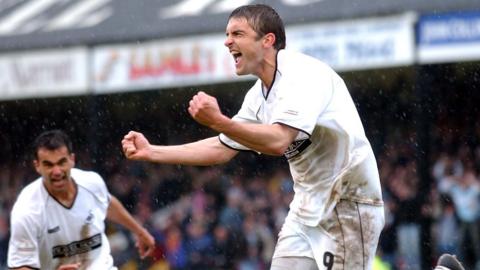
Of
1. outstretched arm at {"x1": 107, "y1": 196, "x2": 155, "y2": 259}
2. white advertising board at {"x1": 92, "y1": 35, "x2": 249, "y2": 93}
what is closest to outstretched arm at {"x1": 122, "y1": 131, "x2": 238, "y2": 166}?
outstretched arm at {"x1": 107, "y1": 196, "x2": 155, "y2": 259}

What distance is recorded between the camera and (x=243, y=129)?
5.50m

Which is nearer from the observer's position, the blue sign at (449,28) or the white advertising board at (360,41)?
the blue sign at (449,28)

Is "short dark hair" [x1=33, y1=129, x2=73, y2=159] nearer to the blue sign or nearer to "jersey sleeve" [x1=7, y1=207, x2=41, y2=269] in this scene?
"jersey sleeve" [x1=7, y1=207, x2=41, y2=269]

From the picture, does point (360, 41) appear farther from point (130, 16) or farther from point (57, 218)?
point (57, 218)

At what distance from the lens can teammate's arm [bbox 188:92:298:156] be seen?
5340mm

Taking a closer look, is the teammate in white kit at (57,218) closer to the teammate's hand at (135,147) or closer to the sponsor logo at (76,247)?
the sponsor logo at (76,247)

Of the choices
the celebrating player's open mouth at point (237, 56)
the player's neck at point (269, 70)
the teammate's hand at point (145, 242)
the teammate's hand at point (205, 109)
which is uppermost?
the celebrating player's open mouth at point (237, 56)

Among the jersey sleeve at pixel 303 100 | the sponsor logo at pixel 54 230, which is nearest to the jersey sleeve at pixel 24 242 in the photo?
the sponsor logo at pixel 54 230

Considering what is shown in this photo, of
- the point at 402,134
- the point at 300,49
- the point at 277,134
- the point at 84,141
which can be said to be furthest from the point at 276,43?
the point at 84,141

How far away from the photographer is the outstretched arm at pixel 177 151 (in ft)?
18.9

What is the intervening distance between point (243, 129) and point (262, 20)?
0.71m

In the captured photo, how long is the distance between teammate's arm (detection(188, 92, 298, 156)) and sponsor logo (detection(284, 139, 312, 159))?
370 millimetres

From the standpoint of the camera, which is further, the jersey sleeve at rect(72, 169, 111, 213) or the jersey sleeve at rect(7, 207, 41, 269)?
the jersey sleeve at rect(72, 169, 111, 213)

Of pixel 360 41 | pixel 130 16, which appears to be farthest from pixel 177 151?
pixel 130 16
